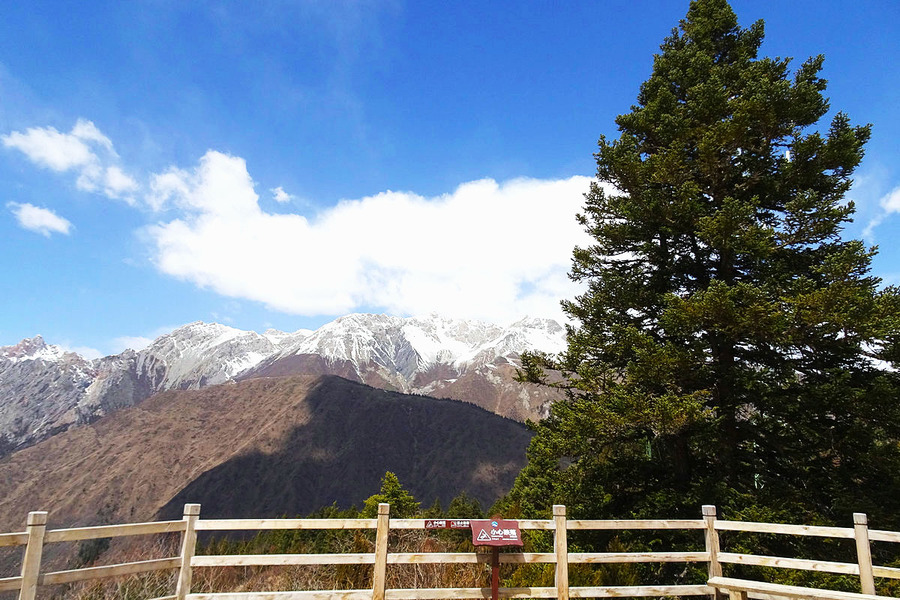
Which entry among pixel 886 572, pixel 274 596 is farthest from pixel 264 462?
pixel 886 572

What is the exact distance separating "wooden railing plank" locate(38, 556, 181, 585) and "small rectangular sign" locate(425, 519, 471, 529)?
337 cm

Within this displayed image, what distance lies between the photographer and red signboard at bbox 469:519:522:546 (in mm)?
6180

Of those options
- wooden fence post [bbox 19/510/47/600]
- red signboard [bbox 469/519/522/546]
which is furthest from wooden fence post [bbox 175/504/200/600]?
red signboard [bbox 469/519/522/546]

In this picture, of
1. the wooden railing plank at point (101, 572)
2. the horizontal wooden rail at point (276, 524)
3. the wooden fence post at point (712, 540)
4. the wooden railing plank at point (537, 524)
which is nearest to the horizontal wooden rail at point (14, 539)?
the wooden railing plank at point (101, 572)

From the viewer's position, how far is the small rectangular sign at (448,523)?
20.8 feet

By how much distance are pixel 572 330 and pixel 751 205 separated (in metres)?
5.03

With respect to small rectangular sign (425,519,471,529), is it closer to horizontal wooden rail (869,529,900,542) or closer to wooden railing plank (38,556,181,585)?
wooden railing plank (38,556,181,585)

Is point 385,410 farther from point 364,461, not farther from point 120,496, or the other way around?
point 120,496

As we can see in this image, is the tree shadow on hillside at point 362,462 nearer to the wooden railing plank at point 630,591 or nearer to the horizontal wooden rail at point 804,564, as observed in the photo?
the wooden railing plank at point 630,591

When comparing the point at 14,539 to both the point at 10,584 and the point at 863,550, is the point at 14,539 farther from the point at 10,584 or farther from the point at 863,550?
the point at 863,550

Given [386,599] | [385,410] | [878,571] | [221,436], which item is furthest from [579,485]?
[221,436]

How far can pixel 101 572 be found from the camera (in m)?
5.99

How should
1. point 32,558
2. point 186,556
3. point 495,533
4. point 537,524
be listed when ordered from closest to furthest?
1. point 32,558
2. point 495,533
3. point 186,556
4. point 537,524

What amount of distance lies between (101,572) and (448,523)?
4.23 meters
